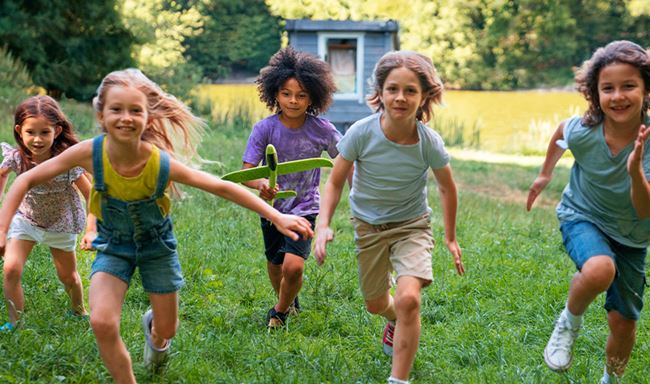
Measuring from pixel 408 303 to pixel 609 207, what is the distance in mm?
1119

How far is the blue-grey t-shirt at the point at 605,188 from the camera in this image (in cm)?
416

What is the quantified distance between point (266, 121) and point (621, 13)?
44.8 m

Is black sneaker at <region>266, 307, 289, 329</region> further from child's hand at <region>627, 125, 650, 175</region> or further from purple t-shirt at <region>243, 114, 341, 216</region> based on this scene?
child's hand at <region>627, 125, 650, 175</region>

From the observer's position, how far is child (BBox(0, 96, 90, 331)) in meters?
4.86

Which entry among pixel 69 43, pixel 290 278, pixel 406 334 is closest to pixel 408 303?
pixel 406 334

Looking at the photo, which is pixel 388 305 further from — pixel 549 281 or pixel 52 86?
pixel 52 86

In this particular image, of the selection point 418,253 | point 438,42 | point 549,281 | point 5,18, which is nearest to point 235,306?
point 418,253

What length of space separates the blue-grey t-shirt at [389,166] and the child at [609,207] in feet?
2.39

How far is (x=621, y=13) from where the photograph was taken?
46000 millimetres

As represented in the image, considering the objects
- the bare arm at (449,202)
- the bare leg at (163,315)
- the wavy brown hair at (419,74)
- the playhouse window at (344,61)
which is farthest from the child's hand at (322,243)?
the playhouse window at (344,61)

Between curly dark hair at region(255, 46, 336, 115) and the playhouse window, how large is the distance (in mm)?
→ 12926

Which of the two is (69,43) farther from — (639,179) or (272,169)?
(639,179)

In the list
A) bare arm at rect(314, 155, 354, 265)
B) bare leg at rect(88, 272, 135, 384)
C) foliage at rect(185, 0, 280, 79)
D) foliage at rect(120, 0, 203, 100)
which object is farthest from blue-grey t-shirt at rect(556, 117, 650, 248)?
foliage at rect(185, 0, 280, 79)

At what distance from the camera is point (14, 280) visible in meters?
4.79
